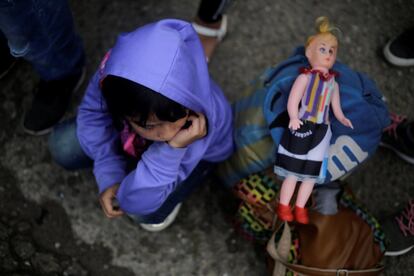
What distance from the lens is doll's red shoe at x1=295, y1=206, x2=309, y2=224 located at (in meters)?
1.49

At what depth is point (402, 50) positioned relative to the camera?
7.16ft

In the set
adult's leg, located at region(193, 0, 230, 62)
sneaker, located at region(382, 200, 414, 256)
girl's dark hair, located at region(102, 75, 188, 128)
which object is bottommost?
sneaker, located at region(382, 200, 414, 256)

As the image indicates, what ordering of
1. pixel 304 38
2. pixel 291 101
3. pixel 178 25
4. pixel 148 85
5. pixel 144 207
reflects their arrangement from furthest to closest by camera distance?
1. pixel 304 38
2. pixel 144 207
3. pixel 291 101
4. pixel 178 25
5. pixel 148 85

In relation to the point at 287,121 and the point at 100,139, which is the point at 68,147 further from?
the point at 287,121

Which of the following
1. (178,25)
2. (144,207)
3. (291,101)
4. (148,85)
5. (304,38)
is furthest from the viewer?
(304,38)

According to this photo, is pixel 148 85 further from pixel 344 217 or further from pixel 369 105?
pixel 344 217

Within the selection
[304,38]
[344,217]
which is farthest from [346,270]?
[304,38]

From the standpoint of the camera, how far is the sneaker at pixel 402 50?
2170 mm

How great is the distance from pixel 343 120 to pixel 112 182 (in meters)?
0.89

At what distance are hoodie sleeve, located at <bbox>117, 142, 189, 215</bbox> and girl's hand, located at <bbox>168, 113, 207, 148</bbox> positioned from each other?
0.05 m

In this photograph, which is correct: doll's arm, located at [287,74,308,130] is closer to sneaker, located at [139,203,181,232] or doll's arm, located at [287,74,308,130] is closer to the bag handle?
the bag handle

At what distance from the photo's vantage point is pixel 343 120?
4.62 feet

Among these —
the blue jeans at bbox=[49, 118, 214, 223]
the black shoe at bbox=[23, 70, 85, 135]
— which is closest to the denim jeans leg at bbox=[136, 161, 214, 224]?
the blue jeans at bbox=[49, 118, 214, 223]

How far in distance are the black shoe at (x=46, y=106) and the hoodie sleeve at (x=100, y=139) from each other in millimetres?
455
